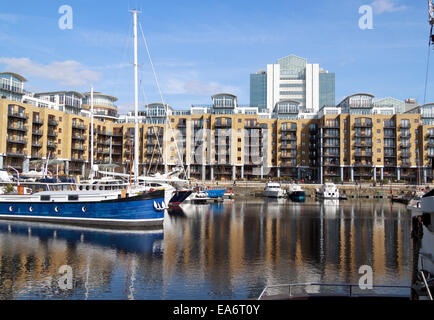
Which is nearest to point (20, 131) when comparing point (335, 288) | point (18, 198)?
point (18, 198)

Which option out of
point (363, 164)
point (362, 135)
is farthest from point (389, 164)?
point (362, 135)

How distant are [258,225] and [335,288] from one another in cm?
2403

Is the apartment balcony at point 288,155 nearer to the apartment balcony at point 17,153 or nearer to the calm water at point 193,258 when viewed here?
the apartment balcony at point 17,153

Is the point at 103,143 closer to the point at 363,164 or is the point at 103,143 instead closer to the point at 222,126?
the point at 222,126

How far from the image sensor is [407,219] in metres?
50.4

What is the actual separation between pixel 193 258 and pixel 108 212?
15.8 meters

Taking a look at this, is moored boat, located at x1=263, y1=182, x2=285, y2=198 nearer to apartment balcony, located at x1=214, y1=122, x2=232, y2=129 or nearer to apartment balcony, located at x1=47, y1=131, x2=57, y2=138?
apartment balcony, located at x1=214, y1=122, x2=232, y2=129

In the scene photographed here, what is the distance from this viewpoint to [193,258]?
84.8ft

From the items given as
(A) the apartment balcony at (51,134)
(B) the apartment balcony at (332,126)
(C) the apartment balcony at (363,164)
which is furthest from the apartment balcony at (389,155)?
(A) the apartment balcony at (51,134)

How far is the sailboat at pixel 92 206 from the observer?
38219mm

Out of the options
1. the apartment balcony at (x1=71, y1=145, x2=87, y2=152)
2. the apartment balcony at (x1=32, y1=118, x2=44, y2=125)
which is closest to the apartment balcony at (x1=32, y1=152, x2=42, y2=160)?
the apartment balcony at (x1=32, y1=118, x2=44, y2=125)

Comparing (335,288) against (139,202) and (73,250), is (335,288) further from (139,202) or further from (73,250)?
(139,202)

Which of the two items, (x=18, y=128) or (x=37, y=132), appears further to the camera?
(x=37, y=132)

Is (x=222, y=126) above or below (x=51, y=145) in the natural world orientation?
above
